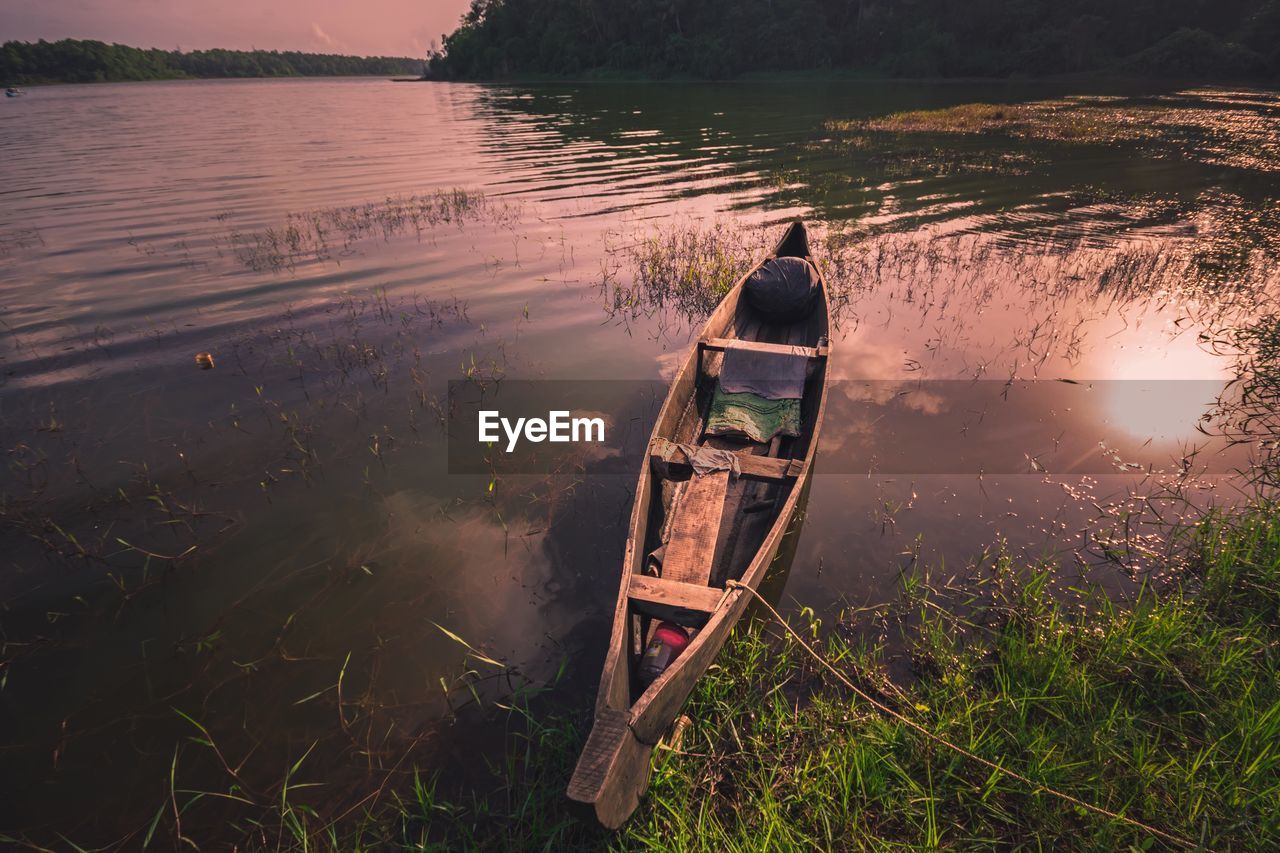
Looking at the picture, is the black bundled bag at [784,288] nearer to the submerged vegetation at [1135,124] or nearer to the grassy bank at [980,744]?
the grassy bank at [980,744]

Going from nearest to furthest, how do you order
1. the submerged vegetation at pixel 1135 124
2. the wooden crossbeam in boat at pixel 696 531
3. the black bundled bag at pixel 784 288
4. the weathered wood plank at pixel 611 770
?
the weathered wood plank at pixel 611 770 → the wooden crossbeam in boat at pixel 696 531 → the black bundled bag at pixel 784 288 → the submerged vegetation at pixel 1135 124

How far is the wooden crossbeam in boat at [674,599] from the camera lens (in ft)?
11.6

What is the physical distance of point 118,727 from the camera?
3.84 meters

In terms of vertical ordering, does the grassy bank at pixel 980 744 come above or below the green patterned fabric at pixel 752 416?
below

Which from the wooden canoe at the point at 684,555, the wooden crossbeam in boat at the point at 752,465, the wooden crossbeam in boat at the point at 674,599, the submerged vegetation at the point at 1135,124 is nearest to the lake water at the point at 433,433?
the wooden canoe at the point at 684,555

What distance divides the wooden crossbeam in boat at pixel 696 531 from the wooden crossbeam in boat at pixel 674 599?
0.33m

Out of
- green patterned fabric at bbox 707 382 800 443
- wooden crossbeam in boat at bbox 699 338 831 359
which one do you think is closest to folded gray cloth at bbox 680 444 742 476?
green patterned fabric at bbox 707 382 800 443

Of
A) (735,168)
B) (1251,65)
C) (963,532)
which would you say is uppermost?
(1251,65)

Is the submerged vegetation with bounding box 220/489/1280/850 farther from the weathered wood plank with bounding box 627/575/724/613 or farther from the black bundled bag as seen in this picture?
the black bundled bag

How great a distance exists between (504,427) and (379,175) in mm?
19223

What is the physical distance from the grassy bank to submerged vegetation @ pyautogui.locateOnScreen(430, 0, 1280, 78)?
73.9 meters

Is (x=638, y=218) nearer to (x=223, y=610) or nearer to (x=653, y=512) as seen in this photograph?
(x=653, y=512)

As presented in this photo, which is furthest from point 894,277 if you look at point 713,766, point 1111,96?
point 1111,96

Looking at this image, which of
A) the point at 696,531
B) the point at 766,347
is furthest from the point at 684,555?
the point at 766,347
